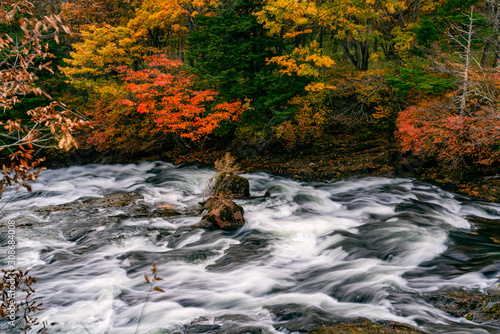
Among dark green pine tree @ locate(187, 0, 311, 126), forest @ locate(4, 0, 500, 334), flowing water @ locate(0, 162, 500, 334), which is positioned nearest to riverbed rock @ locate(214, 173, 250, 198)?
forest @ locate(4, 0, 500, 334)

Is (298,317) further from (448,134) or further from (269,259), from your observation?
(448,134)

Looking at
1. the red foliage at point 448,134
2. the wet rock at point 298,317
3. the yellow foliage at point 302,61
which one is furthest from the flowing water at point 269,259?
the yellow foliage at point 302,61

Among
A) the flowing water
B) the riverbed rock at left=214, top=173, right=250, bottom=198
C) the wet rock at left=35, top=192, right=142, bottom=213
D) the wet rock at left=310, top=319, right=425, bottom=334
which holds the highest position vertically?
the wet rock at left=310, top=319, right=425, bottom=334

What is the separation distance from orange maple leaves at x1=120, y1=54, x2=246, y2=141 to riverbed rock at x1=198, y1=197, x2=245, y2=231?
6.10 meters

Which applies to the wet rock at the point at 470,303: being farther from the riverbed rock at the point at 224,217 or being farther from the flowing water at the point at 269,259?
the riverbed rock at the point at 224,217

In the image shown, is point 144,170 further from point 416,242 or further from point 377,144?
point 416,242

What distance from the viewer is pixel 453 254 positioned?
275 inches

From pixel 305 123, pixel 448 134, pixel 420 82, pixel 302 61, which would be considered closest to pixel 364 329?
pixel 448 134

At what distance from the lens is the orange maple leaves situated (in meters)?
14.3

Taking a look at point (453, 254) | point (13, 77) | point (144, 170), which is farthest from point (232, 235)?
point (144, 170)

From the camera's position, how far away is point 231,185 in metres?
11.3

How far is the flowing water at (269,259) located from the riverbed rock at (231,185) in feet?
2.58

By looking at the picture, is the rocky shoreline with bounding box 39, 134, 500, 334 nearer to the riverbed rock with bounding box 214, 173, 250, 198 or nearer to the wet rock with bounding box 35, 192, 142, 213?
the wet rock with bounding box 35, 192, 142, 213

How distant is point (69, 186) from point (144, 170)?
3399 mm
